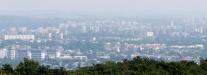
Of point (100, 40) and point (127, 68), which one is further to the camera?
point (100, 40)

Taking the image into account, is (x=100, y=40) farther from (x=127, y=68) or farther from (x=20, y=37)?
(x=127, y=68)

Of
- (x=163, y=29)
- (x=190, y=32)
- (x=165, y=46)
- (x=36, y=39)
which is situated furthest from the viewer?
(x=163, y=29)

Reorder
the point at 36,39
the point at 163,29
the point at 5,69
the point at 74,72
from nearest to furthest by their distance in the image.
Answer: the point at 74,72 → the point at 5,69 → the point at 36,39 → the point at 163,29

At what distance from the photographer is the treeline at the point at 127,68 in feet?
45.3

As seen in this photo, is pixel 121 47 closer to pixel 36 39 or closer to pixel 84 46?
pixel 84 46

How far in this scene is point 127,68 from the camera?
46.8ft

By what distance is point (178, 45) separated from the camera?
7269 centimetres

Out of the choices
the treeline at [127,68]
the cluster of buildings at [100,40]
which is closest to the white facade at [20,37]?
the cluster of buildings at [100,40]

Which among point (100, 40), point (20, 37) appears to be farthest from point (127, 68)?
point (20, 37)

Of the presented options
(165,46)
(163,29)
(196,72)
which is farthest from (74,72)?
(163,29)

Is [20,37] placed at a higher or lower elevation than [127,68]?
higher

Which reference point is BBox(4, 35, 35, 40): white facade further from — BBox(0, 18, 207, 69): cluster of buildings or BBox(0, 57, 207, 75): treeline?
BBox(0, 57, 207, 75): treeline

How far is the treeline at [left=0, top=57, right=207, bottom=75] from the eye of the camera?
45.3 feet

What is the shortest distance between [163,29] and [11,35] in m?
24.9
